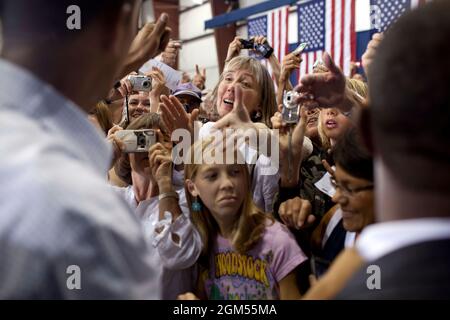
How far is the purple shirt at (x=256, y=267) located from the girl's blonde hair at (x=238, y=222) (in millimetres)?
19

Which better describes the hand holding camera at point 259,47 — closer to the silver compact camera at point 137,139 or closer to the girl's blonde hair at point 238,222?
the silver compact camera at point 137,139

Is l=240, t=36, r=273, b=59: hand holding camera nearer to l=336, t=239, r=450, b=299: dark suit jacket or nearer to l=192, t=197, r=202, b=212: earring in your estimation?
l=192, t=197, r=202, b=212: earring

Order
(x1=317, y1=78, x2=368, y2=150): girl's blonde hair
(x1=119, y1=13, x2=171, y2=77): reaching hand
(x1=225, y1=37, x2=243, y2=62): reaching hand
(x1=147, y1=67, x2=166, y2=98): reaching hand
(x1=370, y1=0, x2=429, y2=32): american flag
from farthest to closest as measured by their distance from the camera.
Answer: (x1=370, y1=0, x2=429, y2=32): american flag < (x1=225, y1=37, x2=243, y2=62): reaching hand < (x1=147, y1=67, x2=166, y2=98): reaching hand < (x1=317, y1=78, x2=368, y2=150): girl's blonde hair < (x1=119, y1=13, x2=171, y2=77): reaching hand

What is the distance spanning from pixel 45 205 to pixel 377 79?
433mm

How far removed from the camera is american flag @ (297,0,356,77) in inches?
200

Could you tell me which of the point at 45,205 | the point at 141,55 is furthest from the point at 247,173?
the point at 45,205

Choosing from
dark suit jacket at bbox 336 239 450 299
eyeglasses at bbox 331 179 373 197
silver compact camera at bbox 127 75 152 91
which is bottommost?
eyeglasses at bbox 331 179 373 197

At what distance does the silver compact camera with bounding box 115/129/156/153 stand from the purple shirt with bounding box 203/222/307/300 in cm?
50

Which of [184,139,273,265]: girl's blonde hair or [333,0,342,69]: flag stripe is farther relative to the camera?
[333,0,342,69]: flag stripe

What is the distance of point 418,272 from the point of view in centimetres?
60

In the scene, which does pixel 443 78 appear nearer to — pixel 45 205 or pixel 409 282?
pixel 409 282

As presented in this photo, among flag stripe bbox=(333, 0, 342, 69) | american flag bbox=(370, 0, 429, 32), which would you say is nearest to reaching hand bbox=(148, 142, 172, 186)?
american flag bbox=(370, 0, 429, 32)

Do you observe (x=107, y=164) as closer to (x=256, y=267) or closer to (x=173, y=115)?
(x=256, y=267)

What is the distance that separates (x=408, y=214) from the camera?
0.66 metres
